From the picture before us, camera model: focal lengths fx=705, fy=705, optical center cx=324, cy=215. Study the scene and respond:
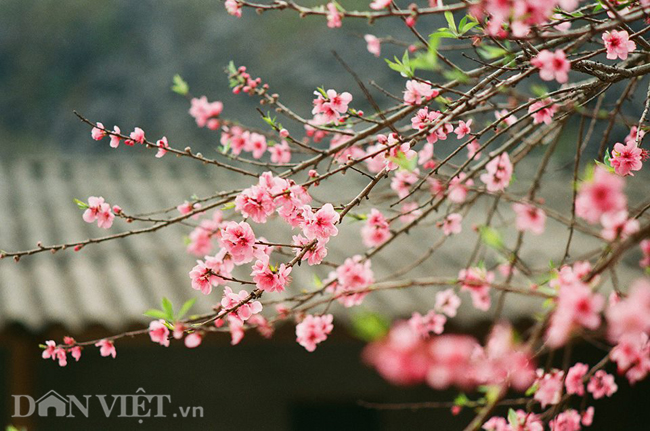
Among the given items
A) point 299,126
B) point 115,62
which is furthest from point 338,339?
point 115,62

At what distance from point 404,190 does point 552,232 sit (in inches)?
131

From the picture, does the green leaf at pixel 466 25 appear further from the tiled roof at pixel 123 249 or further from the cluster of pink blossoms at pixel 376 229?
the tiled roof at pixel 123 249

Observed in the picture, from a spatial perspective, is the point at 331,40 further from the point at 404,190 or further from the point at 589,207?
the point at 589,207

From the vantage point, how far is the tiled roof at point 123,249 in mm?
3295

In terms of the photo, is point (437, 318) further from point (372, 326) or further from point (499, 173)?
point (372, 326)

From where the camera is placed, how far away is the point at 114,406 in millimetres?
3943

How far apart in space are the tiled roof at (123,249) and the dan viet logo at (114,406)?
70cm

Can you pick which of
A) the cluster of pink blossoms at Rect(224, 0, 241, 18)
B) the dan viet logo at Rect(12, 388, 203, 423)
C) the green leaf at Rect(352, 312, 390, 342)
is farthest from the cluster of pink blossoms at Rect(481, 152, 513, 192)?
the dan viet logo at Rect(12, 388, 203, 423)

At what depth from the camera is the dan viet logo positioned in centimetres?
383

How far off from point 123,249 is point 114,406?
2.92ft

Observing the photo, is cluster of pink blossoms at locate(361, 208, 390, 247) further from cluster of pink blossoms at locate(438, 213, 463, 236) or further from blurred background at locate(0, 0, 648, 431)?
blurred background at locate(0, 0, 648, 431)

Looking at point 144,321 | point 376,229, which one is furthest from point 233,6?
point 144,321

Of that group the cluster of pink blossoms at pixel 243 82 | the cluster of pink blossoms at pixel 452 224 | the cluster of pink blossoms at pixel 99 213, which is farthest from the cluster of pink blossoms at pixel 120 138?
the cluster of pink blossoms at pixel 452 224

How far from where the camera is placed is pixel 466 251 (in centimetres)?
450
